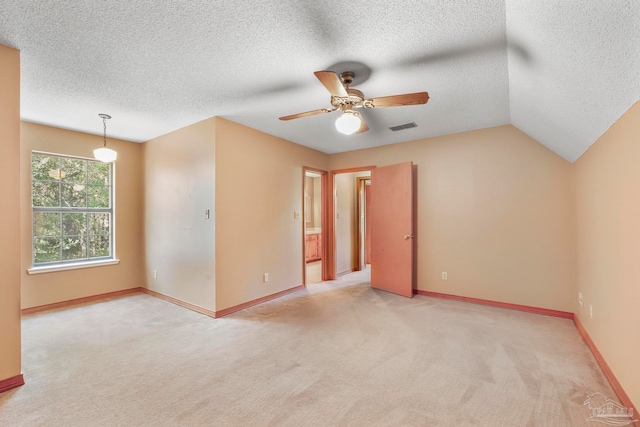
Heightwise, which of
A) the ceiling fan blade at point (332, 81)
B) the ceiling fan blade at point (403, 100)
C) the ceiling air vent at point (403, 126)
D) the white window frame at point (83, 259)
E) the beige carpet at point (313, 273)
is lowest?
the beige carpet at point (313, 273)

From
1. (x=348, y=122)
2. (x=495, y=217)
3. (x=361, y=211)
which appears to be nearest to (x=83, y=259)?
(x=348, y=122)

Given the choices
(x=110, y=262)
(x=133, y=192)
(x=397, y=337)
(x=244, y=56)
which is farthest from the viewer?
(x=133, y=192)

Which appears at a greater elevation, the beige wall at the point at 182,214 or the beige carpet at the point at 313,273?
the beige wall at the point at 182,214

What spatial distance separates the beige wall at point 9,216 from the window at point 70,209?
2.25 m

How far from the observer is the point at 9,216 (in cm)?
205

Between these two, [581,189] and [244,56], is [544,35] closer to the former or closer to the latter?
[244,56]

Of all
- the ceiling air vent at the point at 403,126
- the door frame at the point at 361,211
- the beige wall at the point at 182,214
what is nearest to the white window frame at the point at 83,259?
the beige wall at the point at 182,214

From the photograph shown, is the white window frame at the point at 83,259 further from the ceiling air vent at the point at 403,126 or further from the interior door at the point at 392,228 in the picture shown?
the ceiling air vent at the point at 403,126

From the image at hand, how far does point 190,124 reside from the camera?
3.80 meters

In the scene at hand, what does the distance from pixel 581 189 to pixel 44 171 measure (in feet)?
21.5

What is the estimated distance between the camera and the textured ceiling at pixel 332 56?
1.57 meters

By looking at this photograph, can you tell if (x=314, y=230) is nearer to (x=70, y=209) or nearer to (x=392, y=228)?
(x=392, y=228)

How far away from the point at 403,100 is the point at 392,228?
8.56 feet

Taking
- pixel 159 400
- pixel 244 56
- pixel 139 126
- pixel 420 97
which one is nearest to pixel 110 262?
pixel 139 126
